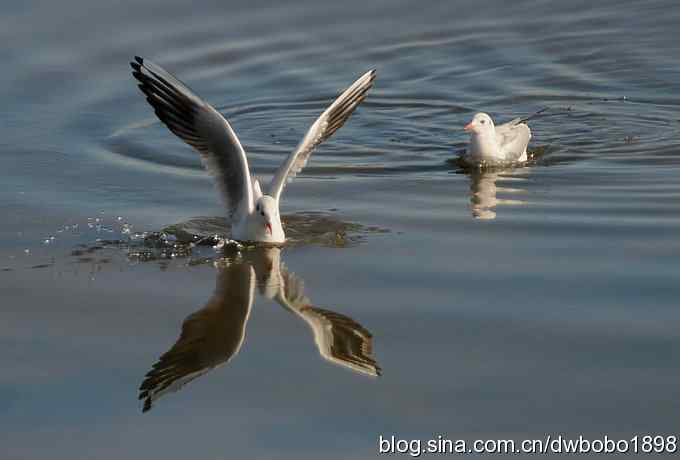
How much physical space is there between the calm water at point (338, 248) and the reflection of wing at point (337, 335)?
2 centimetres

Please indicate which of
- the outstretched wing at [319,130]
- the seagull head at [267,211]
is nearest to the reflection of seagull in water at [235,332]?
the seagull head at [267,211]

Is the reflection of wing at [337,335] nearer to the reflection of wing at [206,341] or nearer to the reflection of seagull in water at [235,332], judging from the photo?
the reflection of seagull in water at [235,332]

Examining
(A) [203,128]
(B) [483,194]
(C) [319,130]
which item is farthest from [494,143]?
(A) [203,128]

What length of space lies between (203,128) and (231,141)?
0.22 meters

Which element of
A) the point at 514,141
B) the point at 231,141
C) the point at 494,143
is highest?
the point at 514,141

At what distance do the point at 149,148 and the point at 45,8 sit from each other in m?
5.20

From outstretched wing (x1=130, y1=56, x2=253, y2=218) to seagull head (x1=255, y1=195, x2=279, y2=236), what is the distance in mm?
159

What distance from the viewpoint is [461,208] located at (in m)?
10.3

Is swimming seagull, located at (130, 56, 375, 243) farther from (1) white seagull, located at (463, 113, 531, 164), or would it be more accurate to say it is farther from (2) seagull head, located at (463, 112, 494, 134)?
(2) seagull head, located at (463, 112, 494, 134)

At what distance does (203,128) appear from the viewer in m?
9.52

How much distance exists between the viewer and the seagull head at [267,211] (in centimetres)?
934

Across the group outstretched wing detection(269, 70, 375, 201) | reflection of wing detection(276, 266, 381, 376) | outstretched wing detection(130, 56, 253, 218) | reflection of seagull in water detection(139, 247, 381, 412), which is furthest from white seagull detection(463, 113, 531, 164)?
reflection of wing detection(276, 266, 381, 376)

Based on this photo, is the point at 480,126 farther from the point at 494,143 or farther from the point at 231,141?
the point at 231,141

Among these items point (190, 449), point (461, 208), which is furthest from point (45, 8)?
point (190, 449)
